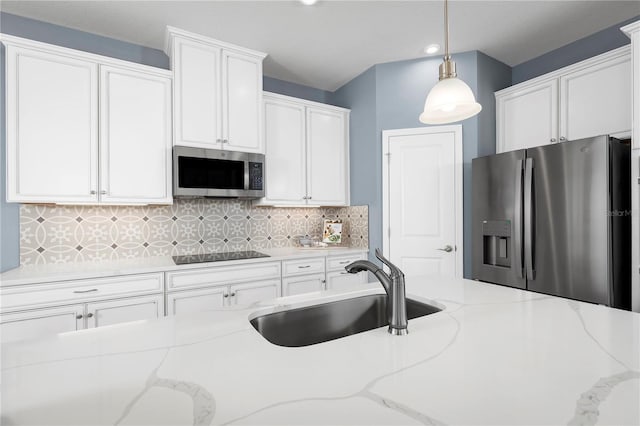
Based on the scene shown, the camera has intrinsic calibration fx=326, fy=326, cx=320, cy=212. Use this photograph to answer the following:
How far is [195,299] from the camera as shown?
7.63 feet

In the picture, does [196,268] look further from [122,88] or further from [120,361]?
[120,361]

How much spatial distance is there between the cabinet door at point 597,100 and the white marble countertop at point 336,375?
1.83 metres

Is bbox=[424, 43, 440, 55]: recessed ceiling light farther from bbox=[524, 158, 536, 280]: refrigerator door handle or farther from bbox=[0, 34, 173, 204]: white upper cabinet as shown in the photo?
bbox=[0, 34, 173, 204]: white upper cabinet

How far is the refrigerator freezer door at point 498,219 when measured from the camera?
2299mm

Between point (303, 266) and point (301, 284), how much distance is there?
16 cm

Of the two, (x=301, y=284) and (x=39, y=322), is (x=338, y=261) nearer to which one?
(x=301, y=284)

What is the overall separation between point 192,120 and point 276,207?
1.17 metres

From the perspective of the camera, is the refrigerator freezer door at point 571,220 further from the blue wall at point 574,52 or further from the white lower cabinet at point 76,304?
the white lower cabinet at point 76,304

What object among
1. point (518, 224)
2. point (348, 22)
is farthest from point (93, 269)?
point (518, 224)

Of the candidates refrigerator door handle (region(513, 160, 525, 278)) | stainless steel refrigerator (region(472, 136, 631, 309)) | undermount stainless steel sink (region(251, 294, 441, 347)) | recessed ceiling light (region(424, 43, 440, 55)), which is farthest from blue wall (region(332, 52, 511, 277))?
undermount stainless steel sink (region(251, 294, 441, 347))

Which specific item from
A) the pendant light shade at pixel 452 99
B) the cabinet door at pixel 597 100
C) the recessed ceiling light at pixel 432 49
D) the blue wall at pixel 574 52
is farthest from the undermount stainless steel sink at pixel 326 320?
the blue wall at pixel 574 52

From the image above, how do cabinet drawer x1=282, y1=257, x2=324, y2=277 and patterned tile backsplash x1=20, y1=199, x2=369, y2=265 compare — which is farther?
cabinet drawer x1=282, y1=257, x2=324, y2=277

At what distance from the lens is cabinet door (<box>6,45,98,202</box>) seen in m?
2.00

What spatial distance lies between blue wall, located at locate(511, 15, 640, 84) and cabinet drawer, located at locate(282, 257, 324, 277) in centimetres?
261
